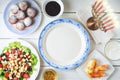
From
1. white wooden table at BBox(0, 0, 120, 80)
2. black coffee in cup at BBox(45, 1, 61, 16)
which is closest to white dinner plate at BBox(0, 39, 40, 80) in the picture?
white wooden table at BBox(0, 0, 120, 80)

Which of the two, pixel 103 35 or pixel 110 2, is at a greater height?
pixel 110 2

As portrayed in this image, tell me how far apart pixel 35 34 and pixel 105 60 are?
27 centimetres

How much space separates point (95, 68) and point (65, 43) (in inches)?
5.5

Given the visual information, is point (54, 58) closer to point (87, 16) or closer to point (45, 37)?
point (45, 37)

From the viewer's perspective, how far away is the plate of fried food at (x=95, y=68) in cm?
124

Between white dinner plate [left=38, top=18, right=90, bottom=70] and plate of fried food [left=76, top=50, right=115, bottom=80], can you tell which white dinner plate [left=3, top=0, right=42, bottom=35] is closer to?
white dinner plate [left=38, top=18, right=90, bottom=70]

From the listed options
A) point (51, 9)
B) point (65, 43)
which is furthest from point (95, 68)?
point (51, 9)

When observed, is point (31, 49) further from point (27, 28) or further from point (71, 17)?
point (71, 17)

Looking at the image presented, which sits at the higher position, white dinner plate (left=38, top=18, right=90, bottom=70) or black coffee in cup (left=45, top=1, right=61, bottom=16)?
black coffee in cup (left=45, top=1, right=61, bottom=16)

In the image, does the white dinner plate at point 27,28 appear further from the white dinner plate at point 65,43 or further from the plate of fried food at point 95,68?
the plate of fried food at point 95,68

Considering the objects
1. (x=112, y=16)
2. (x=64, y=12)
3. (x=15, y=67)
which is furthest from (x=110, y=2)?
(x=15, y=67)

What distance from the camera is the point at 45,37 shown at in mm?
1254

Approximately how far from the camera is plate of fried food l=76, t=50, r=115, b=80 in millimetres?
1243

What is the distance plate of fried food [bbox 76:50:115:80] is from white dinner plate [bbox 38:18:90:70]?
1.3 inches
